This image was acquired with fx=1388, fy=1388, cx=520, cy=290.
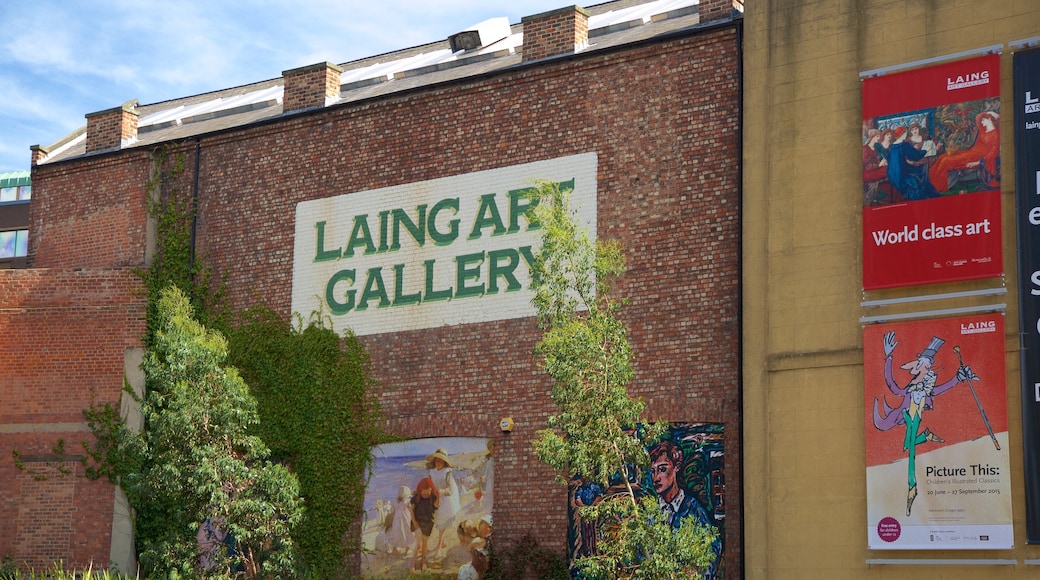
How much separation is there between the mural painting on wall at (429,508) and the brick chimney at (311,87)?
7305 mm

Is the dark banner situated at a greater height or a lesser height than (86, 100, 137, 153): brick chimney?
lesser

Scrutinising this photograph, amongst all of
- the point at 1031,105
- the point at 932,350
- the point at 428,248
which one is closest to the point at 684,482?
the point at 932,350

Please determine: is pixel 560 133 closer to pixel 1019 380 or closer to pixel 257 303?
pixel 257 303

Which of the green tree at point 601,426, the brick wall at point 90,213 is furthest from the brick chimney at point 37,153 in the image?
the green tree at point 601,426

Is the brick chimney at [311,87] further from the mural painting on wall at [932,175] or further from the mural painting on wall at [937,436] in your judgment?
the mural painting on wall at [937,436]

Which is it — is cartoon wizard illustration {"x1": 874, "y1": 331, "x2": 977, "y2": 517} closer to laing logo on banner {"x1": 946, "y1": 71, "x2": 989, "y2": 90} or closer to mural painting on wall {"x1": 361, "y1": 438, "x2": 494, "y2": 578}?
laing logo on banner {"x1": 946, "y1": 71, "x2": 989, "y2": 90}

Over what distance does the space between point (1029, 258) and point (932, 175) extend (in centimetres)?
188

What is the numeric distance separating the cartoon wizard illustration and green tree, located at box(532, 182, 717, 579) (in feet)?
9.38

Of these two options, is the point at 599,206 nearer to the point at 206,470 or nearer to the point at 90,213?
the point at 206,470

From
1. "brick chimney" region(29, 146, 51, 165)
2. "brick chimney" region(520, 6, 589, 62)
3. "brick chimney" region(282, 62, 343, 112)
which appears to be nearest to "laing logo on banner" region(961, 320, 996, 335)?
"brick chimney" region(520, 6, 589, 62)

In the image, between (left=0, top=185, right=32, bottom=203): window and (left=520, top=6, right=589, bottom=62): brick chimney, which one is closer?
(left=520, top=6, right=589, bottom=62): brick chimney

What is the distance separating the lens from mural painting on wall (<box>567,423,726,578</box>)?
2094 centimetres

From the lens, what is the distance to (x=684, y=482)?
21312mm

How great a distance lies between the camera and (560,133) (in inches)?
945
